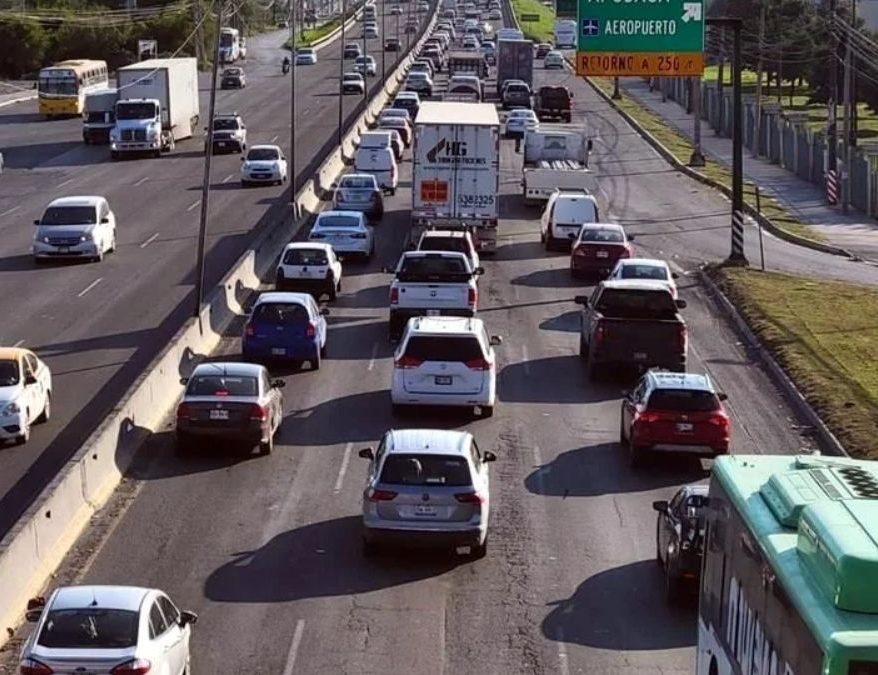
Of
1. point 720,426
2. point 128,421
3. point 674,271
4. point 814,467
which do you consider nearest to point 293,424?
point 128,421

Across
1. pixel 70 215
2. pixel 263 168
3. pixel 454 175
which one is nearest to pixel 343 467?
pixel 454 175

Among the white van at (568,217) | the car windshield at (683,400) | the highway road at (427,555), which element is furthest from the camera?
the white van at (568,217)

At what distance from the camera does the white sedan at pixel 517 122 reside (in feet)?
267

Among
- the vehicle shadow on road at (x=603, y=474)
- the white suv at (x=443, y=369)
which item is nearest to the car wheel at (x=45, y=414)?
the white suv at (x=443, y=369)

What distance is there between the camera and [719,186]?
68000 mm

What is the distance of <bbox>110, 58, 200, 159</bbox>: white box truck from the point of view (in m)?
74.8

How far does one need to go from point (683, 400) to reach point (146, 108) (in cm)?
5212

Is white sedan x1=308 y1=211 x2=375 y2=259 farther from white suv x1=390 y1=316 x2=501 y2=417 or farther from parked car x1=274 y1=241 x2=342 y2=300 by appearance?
white suv x1=390 y1=316 x2=501 y2=417

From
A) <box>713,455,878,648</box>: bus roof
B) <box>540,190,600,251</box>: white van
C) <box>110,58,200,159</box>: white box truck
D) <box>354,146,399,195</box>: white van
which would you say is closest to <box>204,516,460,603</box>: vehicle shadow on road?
<box>713,455,878,648</box>: bus roof

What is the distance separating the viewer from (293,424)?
30.0 meters

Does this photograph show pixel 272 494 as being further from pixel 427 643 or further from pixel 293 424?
pixel 427 643

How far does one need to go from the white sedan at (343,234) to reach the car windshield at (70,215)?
5835 millimetres

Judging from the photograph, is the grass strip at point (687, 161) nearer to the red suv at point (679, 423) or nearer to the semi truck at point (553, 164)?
the semi truck at point (553, 164)

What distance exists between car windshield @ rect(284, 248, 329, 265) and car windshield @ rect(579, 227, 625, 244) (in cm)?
758
